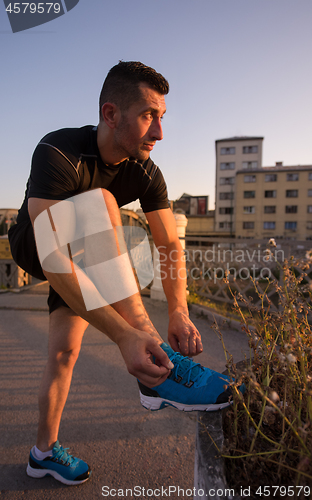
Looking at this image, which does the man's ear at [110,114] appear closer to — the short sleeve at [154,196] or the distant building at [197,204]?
the short sleeve at [154,196]

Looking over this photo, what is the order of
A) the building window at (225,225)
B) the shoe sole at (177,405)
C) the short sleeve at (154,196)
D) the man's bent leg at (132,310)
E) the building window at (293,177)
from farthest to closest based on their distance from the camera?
1. the building window at (225,225)
2. the building window at (293,177)
3. the short sleeve at (154,196)
4. the man's bent leg at (132,310)
5. the shoe sole at (177,405)

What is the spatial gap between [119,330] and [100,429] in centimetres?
134

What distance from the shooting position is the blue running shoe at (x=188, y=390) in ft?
3.70

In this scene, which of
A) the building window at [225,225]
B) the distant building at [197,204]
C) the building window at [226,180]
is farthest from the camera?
the distant building at [197,204]

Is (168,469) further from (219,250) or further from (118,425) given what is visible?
(219,250)

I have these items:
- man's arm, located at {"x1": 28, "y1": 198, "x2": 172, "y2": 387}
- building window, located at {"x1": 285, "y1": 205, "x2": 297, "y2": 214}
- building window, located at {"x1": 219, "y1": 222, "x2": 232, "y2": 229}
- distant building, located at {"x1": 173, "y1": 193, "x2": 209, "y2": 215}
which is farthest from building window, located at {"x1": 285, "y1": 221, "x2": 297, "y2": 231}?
man's arm, located at {"x1": 28, "y1": 198, "x2": 172, "y2": 387}

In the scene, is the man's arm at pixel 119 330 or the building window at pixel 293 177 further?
the building window at pixel 293 177

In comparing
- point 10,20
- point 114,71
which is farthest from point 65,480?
point 10,20

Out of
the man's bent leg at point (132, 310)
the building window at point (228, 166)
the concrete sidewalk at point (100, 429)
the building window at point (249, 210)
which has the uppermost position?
the building window at point (228, 166)

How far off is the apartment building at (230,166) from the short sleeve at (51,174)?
4551 centimetres

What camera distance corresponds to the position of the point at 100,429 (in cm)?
200

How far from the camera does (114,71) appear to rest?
1506 mm

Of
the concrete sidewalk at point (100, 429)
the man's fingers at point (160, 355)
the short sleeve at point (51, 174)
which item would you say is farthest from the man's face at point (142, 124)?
the concrete sidewalk at point (100, 429)

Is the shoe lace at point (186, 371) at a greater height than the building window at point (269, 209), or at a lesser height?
lesser
